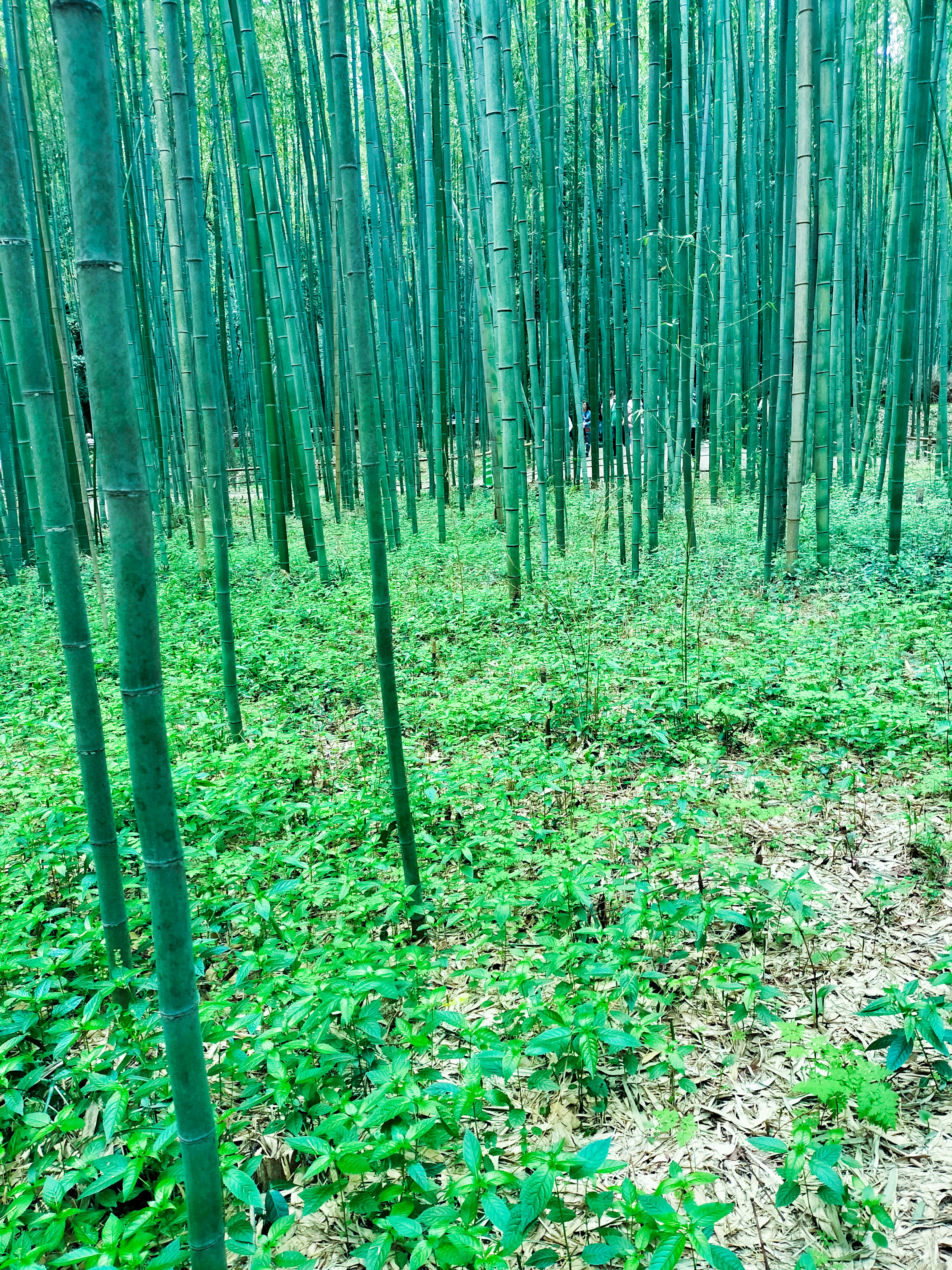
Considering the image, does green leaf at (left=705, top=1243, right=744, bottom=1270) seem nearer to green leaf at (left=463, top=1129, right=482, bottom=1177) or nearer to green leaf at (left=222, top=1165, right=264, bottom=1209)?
green leaf at (left=463, top=1129, right=482, bottom=1177)

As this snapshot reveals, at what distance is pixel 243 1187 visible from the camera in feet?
3.32

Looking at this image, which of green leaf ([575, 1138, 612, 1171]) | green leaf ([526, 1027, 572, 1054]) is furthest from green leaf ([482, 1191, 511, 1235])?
green leaf ([526, 1027, 572, 1054])

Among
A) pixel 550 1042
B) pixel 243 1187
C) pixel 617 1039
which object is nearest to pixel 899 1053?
pixel 617 1039

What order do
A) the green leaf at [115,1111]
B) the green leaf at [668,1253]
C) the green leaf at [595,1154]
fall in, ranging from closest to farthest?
the green leaf at [668,1253]
the green leaf at [595,1154]
the green leaf at [115,1111]

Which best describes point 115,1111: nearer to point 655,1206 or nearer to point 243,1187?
point 243,1187

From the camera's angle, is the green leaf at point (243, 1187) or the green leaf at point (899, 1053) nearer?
the green leaf at point (243, 1187)

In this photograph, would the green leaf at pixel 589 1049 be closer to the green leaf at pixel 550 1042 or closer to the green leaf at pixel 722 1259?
the green leaf at pixel 550 1042

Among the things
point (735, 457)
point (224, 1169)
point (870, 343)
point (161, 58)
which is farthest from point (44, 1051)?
point (870, 343)

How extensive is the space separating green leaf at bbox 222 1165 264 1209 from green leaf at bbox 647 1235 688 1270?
470 millimetres

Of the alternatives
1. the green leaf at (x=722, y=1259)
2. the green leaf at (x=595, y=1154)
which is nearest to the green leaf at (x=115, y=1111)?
the green leaf at (x=595, y=1154)

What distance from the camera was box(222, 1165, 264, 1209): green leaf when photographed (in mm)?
995

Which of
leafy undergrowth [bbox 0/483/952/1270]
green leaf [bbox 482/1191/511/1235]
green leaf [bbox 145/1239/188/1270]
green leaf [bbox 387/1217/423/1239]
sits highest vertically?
green leaf [bbox 482/1191/511/1235]

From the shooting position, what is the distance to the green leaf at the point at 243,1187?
100 cm

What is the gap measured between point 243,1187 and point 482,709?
1844 mm
